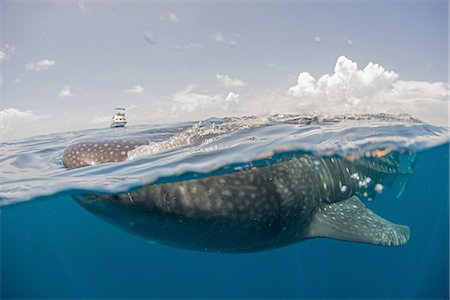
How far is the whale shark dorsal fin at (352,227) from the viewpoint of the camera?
→ 4.23 meters

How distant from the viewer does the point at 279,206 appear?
400 centimetres

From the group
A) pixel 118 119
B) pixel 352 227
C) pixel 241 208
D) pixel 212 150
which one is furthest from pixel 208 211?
pixel 118 119

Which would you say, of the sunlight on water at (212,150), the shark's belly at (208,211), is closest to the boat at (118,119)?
the sunlight on water at (212,150)

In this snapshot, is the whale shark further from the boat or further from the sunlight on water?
the boat

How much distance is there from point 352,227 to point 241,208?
1.80 m

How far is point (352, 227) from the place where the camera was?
4371mm

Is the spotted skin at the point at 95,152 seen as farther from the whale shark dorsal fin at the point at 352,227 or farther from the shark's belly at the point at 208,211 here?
the whale shark dorsal fin at the point at 352,227

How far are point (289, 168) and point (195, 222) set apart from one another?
1.62 m

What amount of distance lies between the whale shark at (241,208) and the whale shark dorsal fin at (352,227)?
A: 0.01 m

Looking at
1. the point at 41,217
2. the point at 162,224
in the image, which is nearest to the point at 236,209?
the point at 162,224

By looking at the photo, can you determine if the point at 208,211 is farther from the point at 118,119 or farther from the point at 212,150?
the point at 118,119

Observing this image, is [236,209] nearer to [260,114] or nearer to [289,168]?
[289,168]

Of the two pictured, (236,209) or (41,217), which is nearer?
(236,209)

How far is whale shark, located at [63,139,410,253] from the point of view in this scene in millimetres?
3510
